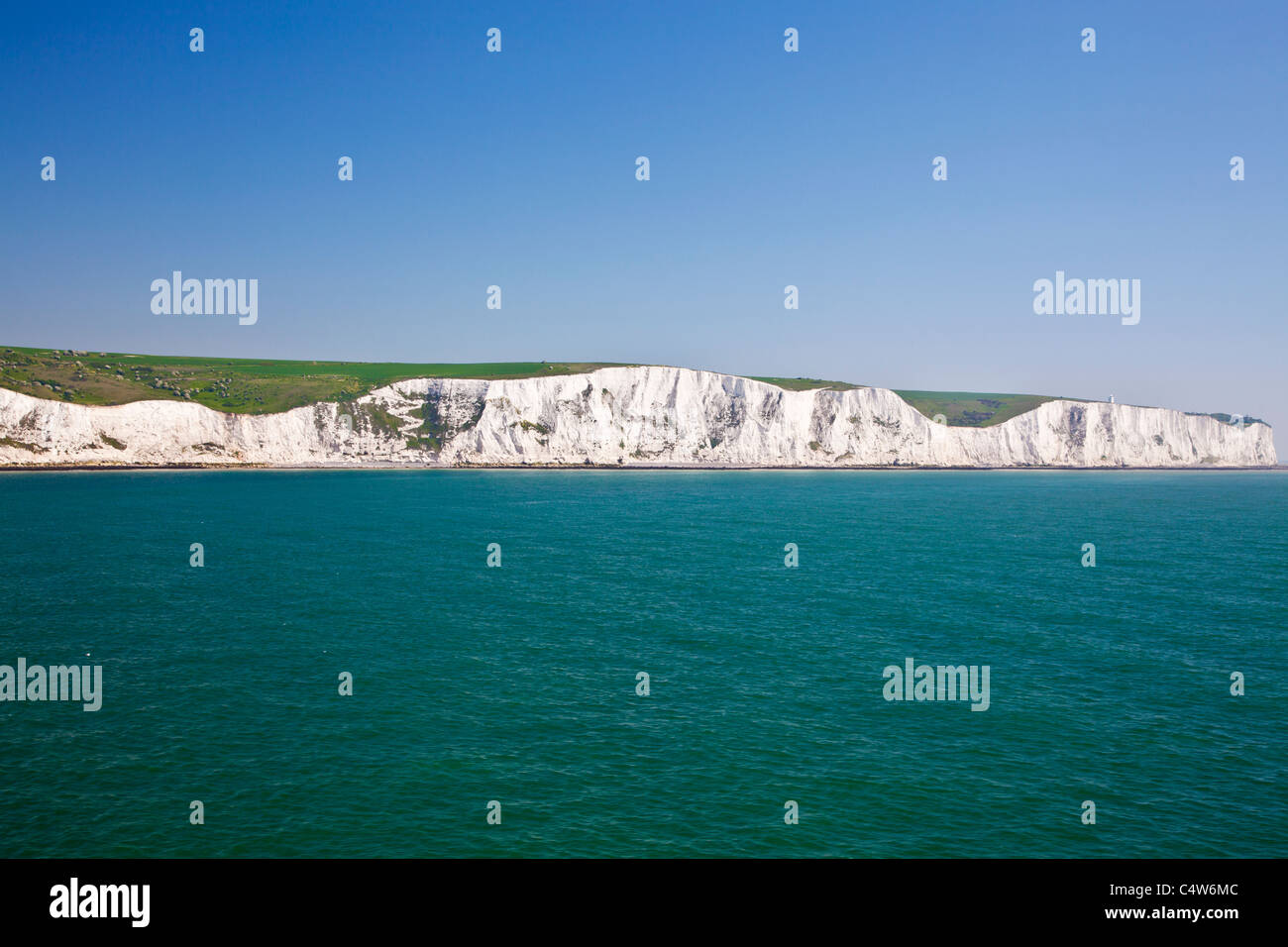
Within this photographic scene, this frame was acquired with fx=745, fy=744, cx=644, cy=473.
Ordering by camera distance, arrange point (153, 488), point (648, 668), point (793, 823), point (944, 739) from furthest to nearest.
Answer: point (153, 488) < point (648, 668) < point (944, 739) < point (793, 823)

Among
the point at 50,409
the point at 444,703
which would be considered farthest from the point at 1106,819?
the point at 50,409

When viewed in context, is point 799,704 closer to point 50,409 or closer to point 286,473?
point 286,473

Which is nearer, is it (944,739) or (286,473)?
(944,739)
